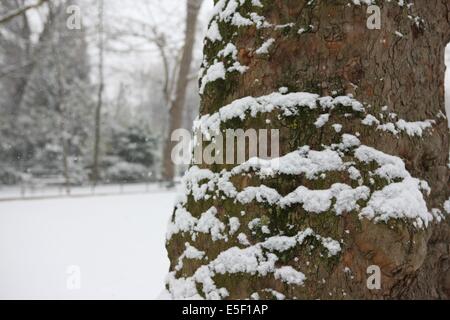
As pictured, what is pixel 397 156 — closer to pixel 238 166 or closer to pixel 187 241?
pixel 238 166

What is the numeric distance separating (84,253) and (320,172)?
5.20 m

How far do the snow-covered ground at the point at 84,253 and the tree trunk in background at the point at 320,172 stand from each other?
280 centimetres

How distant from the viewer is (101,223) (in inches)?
336

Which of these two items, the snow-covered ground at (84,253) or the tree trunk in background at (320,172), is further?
the snow-covered ground at (84,253)

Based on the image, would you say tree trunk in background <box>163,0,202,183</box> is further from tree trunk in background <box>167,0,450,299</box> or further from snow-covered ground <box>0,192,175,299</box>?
tree trunk in background <box>167,0,450,299</box>

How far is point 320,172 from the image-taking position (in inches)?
80.9

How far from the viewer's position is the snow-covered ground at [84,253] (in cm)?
473

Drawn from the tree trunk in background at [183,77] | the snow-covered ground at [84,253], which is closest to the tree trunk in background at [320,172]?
the snow-covered ground at [84,253]

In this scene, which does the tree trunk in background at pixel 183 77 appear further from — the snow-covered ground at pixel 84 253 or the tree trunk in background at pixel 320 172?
the tree trunk in background at pixel 320 172

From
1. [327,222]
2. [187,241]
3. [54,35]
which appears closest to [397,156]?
[327,222]

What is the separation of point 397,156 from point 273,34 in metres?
0.98

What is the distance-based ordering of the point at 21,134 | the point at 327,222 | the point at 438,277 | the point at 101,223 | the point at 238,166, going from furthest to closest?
the point at 21,134 < the point at 101,223 < the point at 438,277 < the point at 238,166 < the point at 327,222

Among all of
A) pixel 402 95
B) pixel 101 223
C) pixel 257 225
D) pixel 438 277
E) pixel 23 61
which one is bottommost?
pixel 101 223

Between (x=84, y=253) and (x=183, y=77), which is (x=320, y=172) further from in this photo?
(x=183, y=77)
